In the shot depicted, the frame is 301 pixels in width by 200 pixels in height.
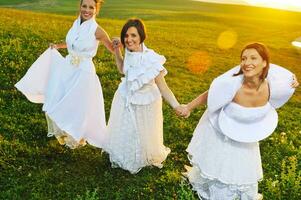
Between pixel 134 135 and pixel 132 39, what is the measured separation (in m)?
1.97

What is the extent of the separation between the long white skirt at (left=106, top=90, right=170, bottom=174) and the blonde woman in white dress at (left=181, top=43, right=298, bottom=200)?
5.01 ft

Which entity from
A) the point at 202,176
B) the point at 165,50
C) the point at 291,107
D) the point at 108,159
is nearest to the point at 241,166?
the point at 202,176

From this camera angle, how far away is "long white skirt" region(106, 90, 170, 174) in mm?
10359

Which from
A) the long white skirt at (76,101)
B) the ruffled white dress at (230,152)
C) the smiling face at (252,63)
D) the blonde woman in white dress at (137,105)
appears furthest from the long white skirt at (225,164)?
the long white skirt at (76,101)

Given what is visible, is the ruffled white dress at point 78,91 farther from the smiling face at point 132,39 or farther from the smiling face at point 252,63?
the smiling face at point 252,63

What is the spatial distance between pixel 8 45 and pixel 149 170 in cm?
1037

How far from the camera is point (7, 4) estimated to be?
6141 centimetres

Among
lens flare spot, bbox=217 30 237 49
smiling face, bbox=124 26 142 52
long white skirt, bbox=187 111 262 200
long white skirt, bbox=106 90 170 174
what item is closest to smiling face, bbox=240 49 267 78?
long white skirt, bbox=187 111 262 200

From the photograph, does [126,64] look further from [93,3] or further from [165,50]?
[165,50]

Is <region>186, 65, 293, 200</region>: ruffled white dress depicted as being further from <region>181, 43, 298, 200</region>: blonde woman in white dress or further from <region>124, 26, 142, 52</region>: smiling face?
<region>124, 26, 142, 52</region>: smiling face

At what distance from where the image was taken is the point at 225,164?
350 inches

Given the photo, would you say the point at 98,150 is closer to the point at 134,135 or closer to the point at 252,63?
the point at 134,135

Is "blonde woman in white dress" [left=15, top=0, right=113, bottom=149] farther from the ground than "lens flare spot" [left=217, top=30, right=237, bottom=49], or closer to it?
farther from the ground

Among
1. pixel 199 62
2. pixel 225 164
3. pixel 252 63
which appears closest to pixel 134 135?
pixel 225 164
